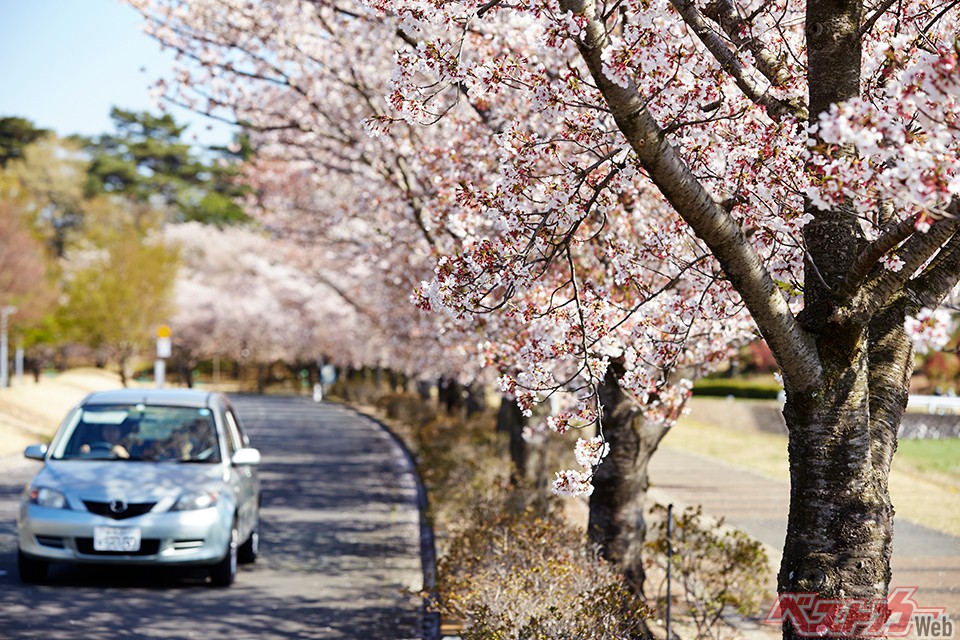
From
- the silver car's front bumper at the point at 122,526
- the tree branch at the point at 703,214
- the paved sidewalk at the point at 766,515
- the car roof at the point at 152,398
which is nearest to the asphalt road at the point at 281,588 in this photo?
the silver car's front bumper at the point at 122,526

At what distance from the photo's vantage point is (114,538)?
939 cm

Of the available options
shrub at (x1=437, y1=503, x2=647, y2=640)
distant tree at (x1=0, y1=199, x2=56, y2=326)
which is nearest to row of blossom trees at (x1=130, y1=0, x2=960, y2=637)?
shrub at (x1=437, y1=503, x2=647, y2=640)

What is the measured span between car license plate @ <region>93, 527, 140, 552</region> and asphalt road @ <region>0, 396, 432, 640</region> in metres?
0.44

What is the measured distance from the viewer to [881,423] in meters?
5.10

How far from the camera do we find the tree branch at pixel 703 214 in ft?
14.1

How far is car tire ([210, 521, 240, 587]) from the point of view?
10.0m

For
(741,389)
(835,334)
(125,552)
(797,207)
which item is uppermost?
(797,207)

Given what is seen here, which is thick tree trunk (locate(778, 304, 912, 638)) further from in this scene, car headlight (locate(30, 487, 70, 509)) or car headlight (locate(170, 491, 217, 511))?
car headlight (locate(30, 487, 70, 509))

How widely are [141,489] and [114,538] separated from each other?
47 centimetres

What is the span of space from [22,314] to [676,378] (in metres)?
36.6

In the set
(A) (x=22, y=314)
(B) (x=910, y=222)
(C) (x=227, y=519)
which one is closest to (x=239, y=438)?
(C) (x=227, y=519)

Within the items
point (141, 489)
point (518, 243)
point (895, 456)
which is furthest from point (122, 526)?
point (895, 456)

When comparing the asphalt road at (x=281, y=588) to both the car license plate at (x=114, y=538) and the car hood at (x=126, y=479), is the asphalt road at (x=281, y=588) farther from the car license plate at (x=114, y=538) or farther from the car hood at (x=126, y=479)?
the car hood at (x=126, y=479)
